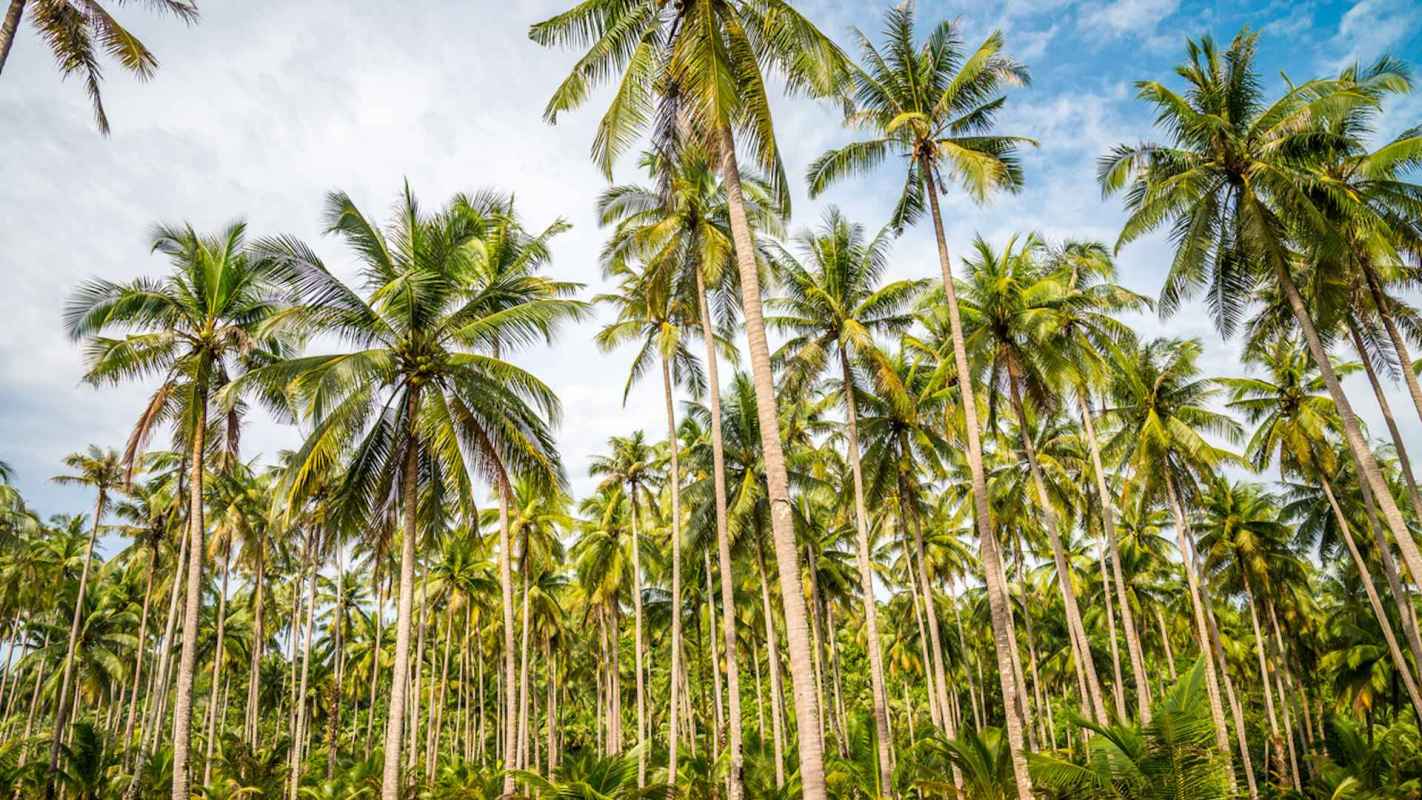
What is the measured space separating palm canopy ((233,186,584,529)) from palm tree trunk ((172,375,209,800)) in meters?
2.54

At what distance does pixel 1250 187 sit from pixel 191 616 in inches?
837

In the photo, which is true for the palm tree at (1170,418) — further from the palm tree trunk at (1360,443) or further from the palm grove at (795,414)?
the palm tree trunk at (1360,443)

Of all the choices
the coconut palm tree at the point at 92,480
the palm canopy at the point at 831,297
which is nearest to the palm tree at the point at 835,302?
the palm canopy at the point at 831,297

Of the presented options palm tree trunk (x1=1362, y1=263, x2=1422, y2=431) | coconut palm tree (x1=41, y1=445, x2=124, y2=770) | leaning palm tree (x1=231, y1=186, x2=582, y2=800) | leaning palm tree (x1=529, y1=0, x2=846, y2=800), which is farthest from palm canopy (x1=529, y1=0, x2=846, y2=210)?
coconut palm tree (x1=41, y1=445, x2=124, y2=770)

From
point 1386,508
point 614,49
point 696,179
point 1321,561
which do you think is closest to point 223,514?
point 696,179

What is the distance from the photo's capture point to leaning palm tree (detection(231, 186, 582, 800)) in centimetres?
1345

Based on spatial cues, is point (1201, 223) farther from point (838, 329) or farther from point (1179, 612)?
point (1179, 612)

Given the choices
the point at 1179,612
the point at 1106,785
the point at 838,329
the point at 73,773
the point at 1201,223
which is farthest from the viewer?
the point at 1179,612

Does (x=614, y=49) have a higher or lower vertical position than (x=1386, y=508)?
higher

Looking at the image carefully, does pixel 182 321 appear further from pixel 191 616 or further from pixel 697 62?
pixel 697 62

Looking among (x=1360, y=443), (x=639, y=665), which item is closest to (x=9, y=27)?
(x=639, y=665)

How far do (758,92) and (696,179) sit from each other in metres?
8.83

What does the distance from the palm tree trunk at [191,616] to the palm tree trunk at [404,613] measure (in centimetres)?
377

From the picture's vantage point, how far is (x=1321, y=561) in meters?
30.8
